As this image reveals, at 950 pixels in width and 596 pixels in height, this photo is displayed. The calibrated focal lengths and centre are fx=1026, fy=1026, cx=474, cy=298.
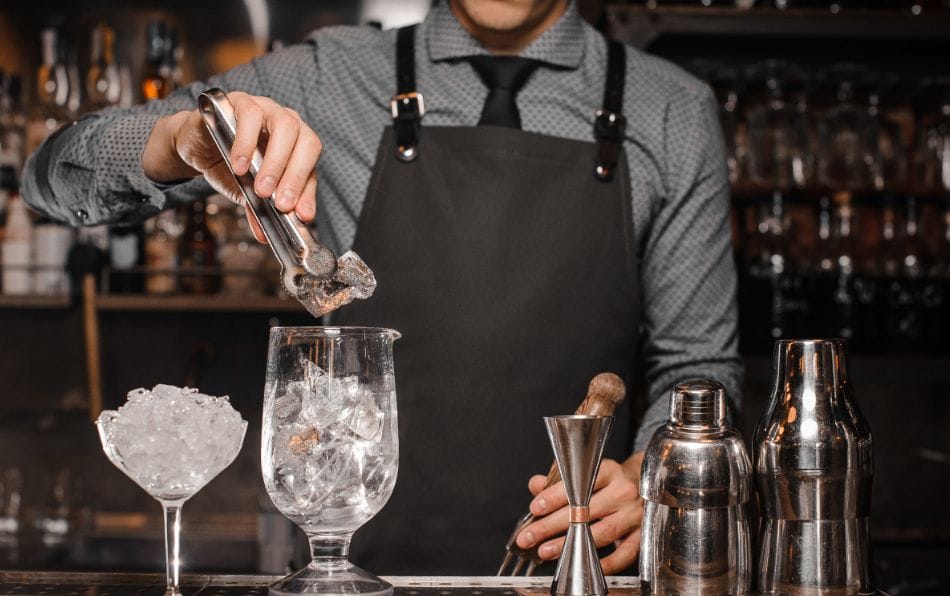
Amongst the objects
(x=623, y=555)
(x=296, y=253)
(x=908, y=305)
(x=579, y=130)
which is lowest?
(x=623, y=555)

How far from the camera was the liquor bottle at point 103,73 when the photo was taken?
2609mm

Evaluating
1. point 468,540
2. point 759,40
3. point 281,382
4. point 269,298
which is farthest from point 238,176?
point 759,40

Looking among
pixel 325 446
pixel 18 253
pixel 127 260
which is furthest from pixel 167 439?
pixel 18 253

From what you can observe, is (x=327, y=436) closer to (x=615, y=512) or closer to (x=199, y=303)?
(x=615, y=512)

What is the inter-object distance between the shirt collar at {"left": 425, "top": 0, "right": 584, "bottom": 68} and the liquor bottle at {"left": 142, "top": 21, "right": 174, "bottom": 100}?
110 centimetres

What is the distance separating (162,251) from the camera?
8.38 feet

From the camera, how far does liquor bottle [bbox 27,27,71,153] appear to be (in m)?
2.61

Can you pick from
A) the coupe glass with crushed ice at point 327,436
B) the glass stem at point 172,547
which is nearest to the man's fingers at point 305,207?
the coupe glass with crushed ice at point 327,436

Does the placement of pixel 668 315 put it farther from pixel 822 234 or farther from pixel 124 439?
pixel 822 234

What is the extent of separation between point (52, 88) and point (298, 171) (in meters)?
1.87

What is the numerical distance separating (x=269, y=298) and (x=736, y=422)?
4.80 ft

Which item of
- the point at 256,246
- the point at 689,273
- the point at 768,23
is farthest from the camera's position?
the point at 256,246

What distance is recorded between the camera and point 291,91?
5.67ft

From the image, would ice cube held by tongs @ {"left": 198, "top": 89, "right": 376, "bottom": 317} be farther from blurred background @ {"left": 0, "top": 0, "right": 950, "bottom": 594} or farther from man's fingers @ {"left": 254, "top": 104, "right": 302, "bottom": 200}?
blurred background @ {"left": 0, "top": 0, "right": 950, "bottom": 594}
